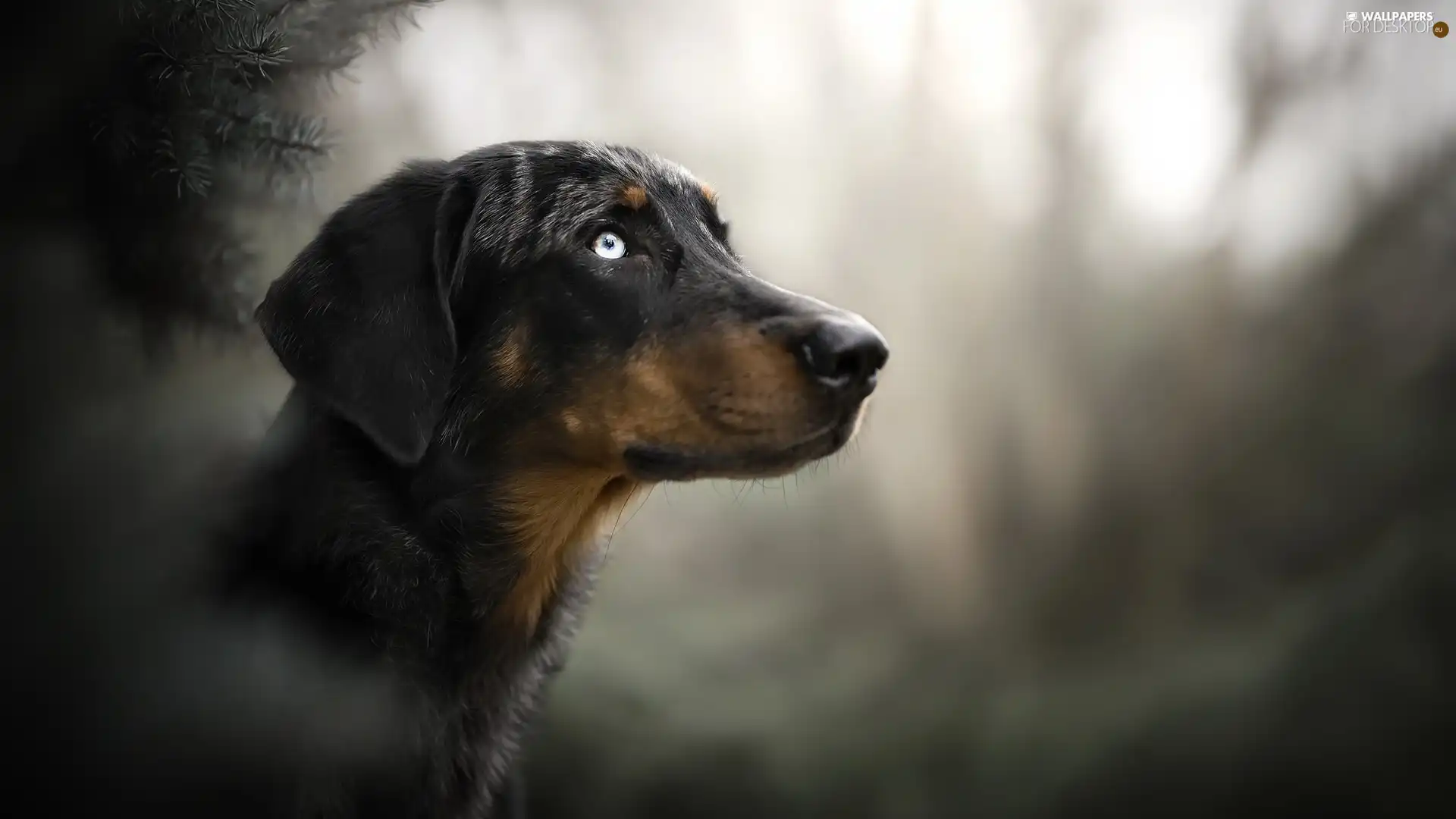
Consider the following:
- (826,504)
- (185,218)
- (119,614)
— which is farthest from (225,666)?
(826,504)

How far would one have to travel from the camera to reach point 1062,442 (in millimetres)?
2199

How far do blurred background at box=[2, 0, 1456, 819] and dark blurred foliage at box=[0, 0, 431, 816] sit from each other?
0.73 metres

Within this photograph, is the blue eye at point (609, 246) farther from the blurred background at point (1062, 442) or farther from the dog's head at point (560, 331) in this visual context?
the blurred background at point (1062, 442)

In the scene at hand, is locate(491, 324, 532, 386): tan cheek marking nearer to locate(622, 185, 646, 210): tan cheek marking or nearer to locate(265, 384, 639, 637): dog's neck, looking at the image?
locate(265, 384, 639, 637): dog's neck

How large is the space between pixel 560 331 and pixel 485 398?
5.9 inches

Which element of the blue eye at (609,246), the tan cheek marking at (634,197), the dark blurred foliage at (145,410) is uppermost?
the tan cheek marking at (634,197)

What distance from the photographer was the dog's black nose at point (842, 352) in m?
1.18

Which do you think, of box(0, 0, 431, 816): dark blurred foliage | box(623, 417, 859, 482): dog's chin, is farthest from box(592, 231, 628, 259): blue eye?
box(0, 0, 431, 816): dark blurred foliage

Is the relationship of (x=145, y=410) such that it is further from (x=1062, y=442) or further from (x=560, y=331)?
(x=1062, y=442)

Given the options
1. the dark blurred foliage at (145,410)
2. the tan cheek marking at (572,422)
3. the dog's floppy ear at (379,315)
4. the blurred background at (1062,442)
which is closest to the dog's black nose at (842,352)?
the tan cheek marking at (572,422)

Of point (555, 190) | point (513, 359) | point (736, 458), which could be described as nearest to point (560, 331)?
point (513, 359)

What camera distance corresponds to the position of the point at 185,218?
1613mm

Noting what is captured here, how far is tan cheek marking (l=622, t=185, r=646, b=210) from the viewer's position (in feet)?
4.59

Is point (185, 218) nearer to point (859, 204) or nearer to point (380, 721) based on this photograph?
point (380, 721)
